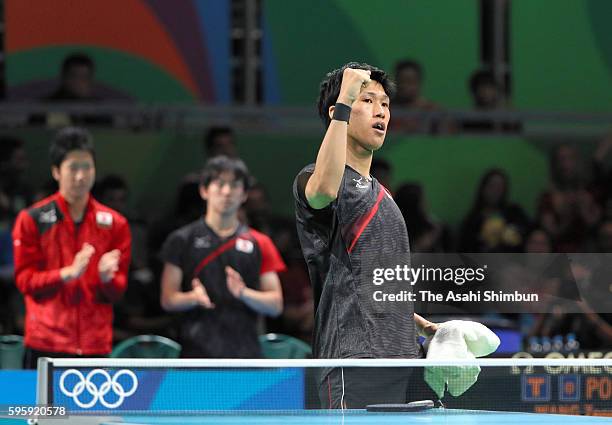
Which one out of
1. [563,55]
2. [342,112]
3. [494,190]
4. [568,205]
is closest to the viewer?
[342,112]

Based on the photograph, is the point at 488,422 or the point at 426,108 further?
the point at 426,108

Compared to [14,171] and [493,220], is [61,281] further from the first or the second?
[493,220]

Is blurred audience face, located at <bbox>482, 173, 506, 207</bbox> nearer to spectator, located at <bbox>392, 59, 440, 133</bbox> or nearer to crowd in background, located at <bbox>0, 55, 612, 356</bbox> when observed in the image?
crowd in background, located at <bbox>0, 55, 612, 356</bbox>

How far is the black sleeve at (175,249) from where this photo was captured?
764 centimetres

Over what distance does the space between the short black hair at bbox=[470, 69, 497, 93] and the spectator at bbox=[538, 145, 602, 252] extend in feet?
2.66

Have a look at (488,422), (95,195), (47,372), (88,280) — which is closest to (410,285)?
(488,422)

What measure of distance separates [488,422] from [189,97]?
7.45m

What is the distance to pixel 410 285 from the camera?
4.86 metres

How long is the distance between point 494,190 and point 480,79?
3.99ft

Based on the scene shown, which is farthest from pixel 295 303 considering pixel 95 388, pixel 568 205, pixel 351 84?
pixel 351 84

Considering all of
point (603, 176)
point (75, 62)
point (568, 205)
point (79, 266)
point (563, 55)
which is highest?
point (563, 55)

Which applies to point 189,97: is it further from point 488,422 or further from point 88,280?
point 488,422

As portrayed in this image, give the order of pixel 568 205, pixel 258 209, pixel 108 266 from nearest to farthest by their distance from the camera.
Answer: pixel 108 266 → pixel 258 209 → pixel 568 205

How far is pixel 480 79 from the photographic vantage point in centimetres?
1090
